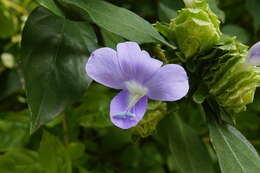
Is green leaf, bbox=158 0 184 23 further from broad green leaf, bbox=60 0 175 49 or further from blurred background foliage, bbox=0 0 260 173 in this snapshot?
broad green leaf, bbox=60 0 175 49

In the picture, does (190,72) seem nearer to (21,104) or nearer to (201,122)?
(201,122)

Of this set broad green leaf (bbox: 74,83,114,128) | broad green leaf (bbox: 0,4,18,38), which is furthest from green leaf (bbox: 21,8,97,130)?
broad green leaf (bbox: 0,4,18,38)

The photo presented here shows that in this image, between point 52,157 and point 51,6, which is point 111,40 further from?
point 52,157

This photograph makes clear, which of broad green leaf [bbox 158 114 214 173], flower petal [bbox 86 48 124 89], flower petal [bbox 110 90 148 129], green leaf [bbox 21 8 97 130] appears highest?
flower petal [bbox 86 48 124 89]

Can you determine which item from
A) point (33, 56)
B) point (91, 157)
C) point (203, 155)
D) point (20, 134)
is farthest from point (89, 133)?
point (33, 56)

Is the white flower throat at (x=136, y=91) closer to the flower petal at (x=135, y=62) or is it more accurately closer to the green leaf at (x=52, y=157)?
the flower petal at (x=135, y=62)

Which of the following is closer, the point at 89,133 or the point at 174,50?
the point at 174,50
